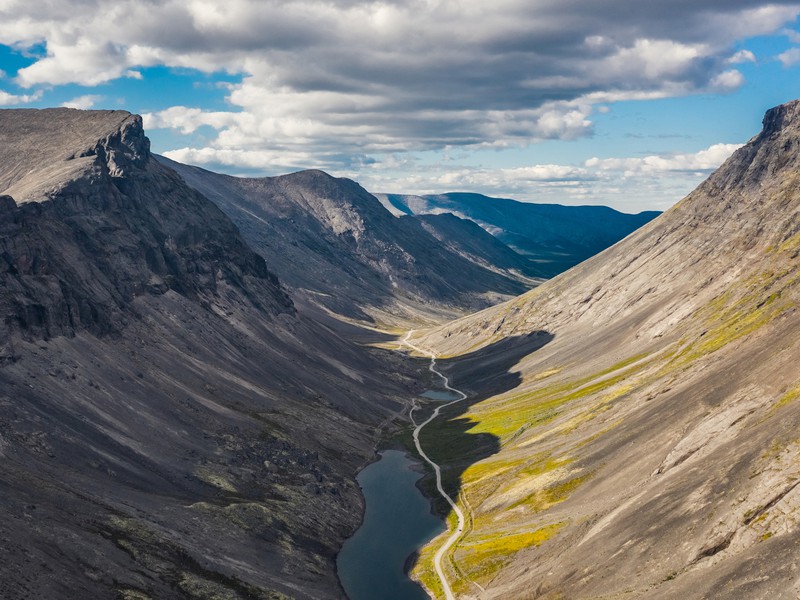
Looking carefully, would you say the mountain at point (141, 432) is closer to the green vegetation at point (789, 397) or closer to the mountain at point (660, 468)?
the mountain at point (660, 468)

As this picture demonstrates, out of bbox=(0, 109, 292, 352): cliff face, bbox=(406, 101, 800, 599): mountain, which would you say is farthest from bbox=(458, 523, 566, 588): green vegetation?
bbox=(0, 109, 292, 352): cliff face

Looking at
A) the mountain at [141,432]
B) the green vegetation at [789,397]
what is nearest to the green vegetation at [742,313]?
the green vegetation at [789,397]

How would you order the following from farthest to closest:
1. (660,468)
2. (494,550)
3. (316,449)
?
(316,449), (494,550), (660,468)


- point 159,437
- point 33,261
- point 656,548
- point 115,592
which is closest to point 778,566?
point 656,548

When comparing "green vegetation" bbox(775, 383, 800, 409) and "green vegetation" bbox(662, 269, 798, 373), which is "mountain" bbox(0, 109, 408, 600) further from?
"green vegetation" bbox(662, 269, 798, 373)

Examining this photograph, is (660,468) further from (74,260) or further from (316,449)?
(74,260)

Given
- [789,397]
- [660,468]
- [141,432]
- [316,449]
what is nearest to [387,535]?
[316,449]
